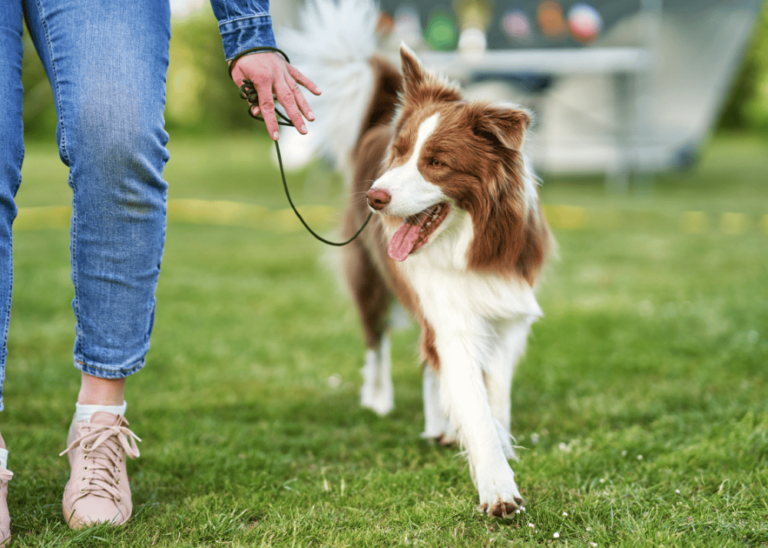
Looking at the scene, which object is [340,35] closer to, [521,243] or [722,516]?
[521,243]

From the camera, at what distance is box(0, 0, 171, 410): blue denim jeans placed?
178 cm

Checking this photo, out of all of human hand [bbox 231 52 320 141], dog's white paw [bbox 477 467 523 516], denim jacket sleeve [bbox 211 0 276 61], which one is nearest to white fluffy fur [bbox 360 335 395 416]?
dog's white paw [bbox 477 467 523 516]

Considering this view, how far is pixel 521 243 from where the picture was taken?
2402mm

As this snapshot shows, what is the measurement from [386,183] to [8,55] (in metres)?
1.12

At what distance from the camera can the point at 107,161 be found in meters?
1.80

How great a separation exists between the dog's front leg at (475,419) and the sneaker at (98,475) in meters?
1.01

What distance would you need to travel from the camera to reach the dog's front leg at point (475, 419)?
6.73 feet

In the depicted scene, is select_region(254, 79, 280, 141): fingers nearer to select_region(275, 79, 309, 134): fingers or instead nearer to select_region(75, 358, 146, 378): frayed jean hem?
select_region(275, 79, 309, 134): fingers

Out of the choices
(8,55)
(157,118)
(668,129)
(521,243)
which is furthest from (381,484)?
(668,129)

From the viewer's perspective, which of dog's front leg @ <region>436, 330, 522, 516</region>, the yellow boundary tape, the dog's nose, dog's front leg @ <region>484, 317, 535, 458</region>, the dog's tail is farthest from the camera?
the yellow boundary tape

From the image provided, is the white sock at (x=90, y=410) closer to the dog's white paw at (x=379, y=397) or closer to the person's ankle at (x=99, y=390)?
the person's ankle at (x=99, y=390)

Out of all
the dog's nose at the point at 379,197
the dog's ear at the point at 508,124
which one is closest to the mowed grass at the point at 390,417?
the dog's nose at the point at 379,197

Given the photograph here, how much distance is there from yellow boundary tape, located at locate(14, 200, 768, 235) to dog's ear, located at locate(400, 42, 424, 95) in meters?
5.60

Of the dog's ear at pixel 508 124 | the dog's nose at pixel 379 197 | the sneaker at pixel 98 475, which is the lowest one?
the sneaker at pixel 98 475
